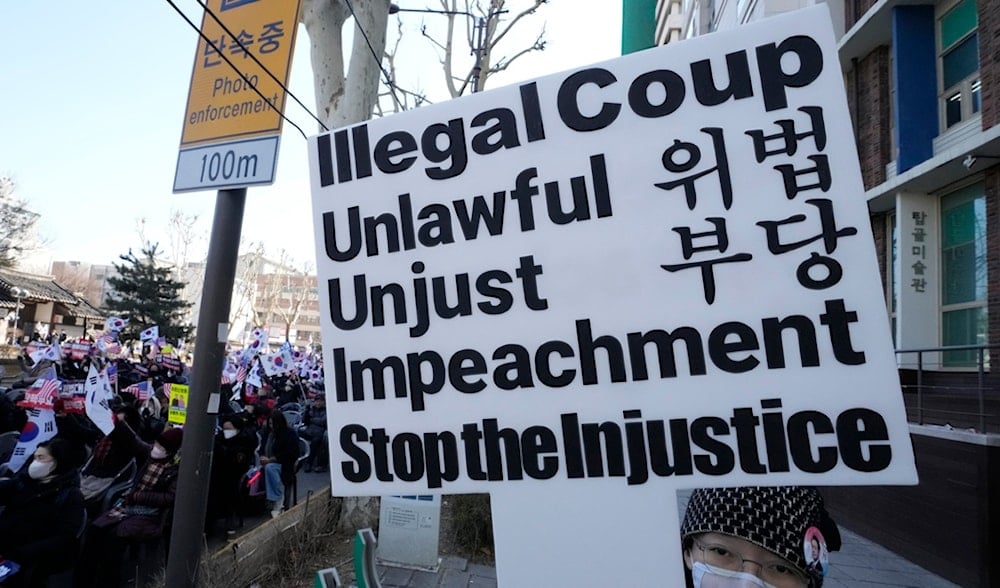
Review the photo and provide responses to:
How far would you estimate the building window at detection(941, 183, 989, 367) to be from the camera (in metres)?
8.86

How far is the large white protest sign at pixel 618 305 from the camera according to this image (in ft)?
5.09

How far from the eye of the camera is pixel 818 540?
1.87m

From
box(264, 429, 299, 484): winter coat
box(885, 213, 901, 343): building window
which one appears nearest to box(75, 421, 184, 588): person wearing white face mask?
box(264, 429, 299, 484): winter coat

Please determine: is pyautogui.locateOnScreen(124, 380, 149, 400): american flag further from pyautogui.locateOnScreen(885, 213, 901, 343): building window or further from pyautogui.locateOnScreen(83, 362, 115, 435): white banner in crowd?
pyautogui.locateOnScreen(885, 213, 901, 343): building window

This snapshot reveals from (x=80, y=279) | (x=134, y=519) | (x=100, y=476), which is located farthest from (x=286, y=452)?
(x=80, y=279)

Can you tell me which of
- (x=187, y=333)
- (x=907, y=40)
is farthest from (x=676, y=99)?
(x=187, y=333)

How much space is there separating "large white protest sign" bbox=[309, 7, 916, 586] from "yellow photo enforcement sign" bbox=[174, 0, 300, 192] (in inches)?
79.8

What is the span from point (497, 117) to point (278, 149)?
2.20 metres

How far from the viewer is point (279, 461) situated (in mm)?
7812

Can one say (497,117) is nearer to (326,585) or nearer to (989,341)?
(326,585)

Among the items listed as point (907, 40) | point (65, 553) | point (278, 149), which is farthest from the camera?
point (907, 40)

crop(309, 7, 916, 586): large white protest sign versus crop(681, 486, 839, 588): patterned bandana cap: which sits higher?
crop(309, 7, 916, 586): large white protest sign

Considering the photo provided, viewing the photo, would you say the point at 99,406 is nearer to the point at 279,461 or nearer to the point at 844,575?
the point at 279,461

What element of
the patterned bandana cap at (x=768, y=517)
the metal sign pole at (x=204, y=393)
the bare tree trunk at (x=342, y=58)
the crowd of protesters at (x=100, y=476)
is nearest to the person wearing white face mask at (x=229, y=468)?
the crowd of protesters at (x=100, y=476)
